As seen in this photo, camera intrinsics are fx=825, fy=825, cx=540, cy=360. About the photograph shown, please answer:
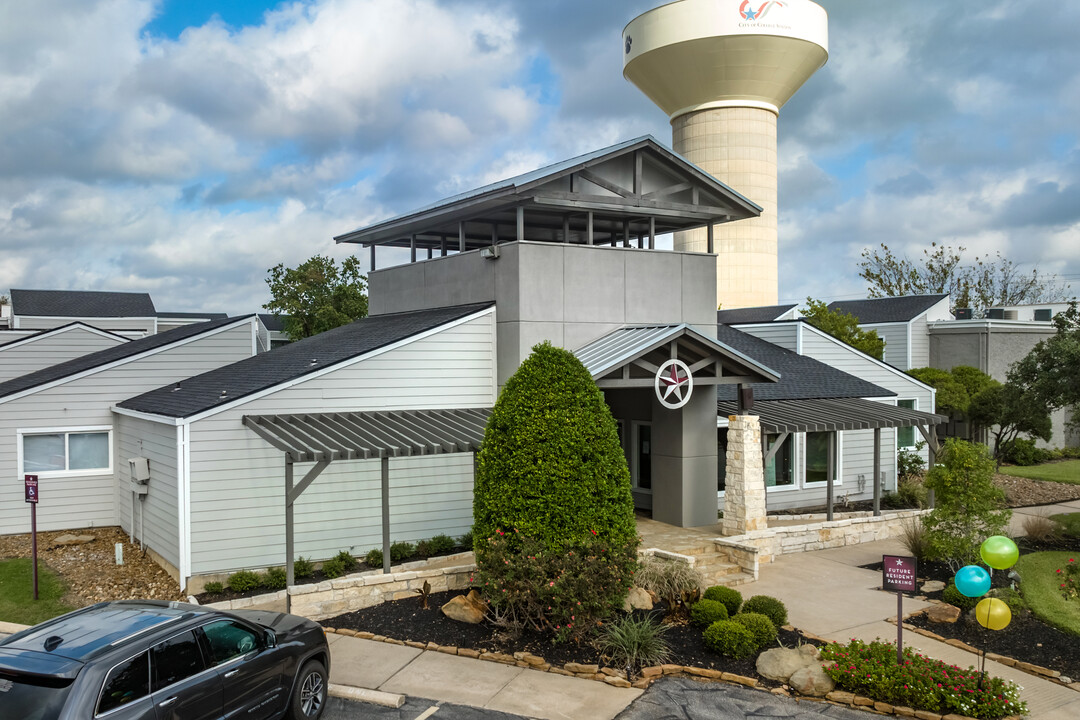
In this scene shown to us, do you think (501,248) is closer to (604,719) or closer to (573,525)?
(573,525)

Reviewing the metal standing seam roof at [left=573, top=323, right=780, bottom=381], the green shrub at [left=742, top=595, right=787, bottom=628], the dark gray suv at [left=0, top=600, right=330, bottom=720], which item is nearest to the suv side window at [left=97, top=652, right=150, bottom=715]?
the dark gray suv at [left=0, top=600, right=330, bottom=720]

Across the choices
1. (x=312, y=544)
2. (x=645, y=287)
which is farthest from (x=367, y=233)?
(x=312, y=544)

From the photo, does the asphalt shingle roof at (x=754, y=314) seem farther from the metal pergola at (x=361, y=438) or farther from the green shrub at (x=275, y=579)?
the green shrub at (x=275, y=579)

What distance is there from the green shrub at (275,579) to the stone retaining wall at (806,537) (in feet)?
26.4

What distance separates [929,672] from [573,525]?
4.96 metres

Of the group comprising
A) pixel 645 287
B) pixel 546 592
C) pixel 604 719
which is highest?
pixel 645 287

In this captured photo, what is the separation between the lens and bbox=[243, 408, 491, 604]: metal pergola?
1294 centimetres

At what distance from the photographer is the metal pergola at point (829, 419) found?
18.5 m

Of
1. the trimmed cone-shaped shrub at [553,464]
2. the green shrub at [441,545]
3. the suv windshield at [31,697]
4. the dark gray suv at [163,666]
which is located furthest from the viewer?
the green shrub at [441,545]

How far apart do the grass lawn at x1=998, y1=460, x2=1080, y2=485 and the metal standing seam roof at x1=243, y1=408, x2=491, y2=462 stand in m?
23.7

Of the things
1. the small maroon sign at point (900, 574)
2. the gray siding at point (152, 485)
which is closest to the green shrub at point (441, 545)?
the gray siding at point (152, 485)

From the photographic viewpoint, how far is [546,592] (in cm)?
1136

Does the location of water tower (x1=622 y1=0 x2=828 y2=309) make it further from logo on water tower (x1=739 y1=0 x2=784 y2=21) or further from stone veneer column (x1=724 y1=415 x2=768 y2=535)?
stone veneer column (x1=724 y1=415 x2=768 y2=535)

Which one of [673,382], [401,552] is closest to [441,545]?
[401,552]
